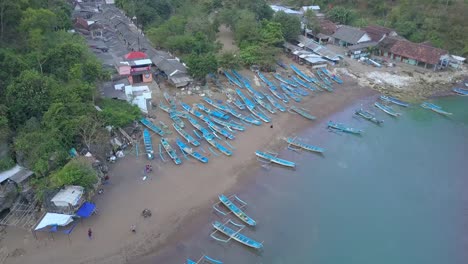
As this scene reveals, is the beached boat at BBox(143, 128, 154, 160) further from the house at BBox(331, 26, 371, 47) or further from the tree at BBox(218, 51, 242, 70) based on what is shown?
the house at BBox(331, 26, 371, 47)

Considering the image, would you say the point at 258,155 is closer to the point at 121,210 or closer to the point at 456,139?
the point at 121,210

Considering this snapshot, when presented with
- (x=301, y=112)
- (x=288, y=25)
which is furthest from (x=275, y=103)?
(x=288, y=25)

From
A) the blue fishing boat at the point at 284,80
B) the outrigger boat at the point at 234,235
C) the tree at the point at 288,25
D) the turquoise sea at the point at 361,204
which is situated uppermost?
the tree at the point at 288,25

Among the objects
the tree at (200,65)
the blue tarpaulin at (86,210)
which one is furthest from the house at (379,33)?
the blue tarpaulin at (86,210)

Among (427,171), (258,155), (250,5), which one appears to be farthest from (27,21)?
(427,171)

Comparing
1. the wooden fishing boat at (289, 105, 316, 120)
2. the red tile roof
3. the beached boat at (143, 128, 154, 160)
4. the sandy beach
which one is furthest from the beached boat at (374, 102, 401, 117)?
the beached boat at (143, 128, 154, 160)

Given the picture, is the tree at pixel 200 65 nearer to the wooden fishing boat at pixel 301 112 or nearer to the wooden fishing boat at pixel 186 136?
the wooden fishing boat at pixel 186 136

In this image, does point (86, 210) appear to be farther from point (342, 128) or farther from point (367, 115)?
point (367, 115)
